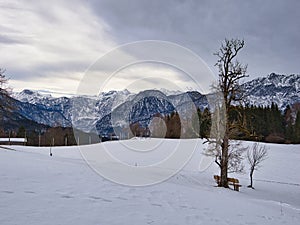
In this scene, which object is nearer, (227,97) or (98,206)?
(98,206)

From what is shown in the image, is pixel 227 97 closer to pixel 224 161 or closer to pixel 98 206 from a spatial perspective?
pixel 224 161

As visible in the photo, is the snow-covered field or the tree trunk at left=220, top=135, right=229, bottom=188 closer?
the snow-covered field

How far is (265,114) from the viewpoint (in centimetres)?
7756

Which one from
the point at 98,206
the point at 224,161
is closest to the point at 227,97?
the point at 224,161

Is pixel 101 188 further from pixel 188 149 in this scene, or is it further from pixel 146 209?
pixel 188 149

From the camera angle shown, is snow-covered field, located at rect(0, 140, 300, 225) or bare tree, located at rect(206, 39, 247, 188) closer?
snow-covered field, located at rect(0, 140, 300, 225)

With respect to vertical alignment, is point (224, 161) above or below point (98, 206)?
above

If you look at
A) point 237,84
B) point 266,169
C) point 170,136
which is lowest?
point 266,169

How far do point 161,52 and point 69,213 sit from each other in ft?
25.5

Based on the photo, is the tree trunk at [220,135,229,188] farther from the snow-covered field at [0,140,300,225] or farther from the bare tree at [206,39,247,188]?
the snow-covered field at [0,140,300,225]

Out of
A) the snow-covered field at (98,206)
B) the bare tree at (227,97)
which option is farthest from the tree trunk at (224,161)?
the snow-covered field at (98,206)

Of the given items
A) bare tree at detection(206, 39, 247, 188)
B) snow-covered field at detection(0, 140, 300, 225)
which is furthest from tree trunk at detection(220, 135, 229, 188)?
snow-covered field at detection(0, 140, 300, 225)

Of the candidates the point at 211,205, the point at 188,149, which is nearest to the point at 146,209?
the point at 211,205

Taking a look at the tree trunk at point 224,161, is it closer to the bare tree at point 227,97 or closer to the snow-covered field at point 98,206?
the bare tree at point 227,97
